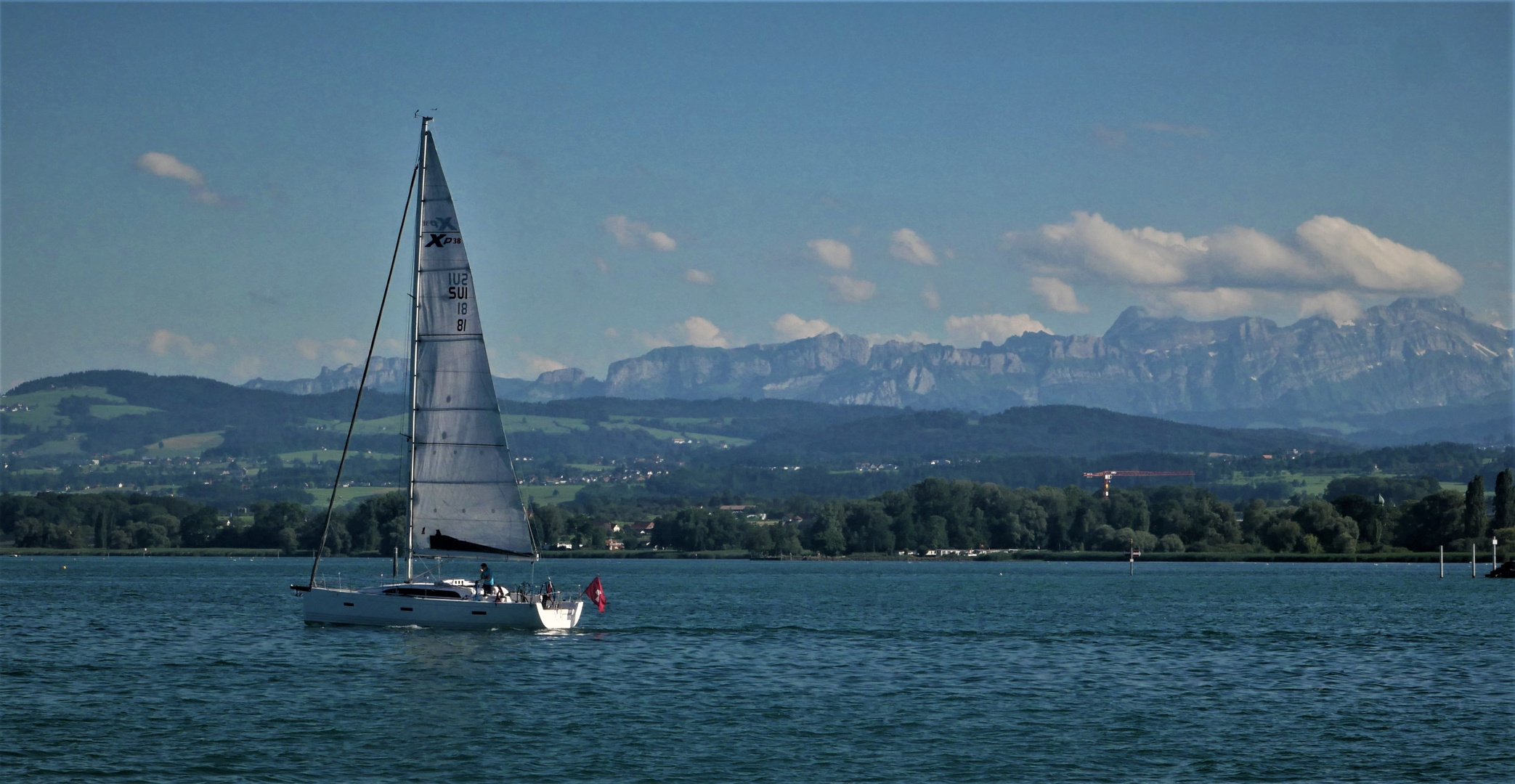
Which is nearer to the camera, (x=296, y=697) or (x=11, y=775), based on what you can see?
(x=11, y=775)

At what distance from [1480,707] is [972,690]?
48.6ft

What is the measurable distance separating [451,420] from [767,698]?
65.7 ft

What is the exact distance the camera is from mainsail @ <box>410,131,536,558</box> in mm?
63188

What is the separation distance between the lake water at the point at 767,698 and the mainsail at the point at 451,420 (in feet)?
13.7

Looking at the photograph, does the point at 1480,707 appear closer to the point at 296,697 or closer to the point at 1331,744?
the point at 1331,744

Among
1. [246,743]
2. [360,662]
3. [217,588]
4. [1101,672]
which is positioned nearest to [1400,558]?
[217,588]

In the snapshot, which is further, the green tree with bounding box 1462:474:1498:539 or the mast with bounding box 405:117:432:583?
the green tree with bounding box 1462:474:1498:539

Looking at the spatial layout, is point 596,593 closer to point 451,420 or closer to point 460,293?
point 451,420

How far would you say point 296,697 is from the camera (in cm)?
4872

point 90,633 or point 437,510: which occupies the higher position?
point 437,510

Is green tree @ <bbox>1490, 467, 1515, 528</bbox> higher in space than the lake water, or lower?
higher

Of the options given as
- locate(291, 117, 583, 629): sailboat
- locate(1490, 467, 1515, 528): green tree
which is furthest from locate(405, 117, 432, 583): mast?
locate(1490, 467, 1515, 528): green tree

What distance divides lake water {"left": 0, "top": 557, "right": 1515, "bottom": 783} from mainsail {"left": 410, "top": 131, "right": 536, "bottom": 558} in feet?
13.7

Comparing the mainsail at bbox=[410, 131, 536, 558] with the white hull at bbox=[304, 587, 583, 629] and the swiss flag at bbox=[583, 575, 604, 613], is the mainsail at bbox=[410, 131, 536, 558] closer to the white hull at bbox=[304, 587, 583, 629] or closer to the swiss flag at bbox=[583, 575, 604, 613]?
the white hull at bbox=[304, 587, 583, 629]
